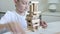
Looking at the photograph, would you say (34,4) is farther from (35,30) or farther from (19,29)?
(19,29)

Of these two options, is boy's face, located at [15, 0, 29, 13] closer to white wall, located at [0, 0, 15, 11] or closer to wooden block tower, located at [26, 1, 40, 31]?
wooden block tower, located at [26, 1, 40, 31]

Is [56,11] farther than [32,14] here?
Yes

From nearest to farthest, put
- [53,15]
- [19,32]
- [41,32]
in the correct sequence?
[19,32] < [41,32] < [53,15]

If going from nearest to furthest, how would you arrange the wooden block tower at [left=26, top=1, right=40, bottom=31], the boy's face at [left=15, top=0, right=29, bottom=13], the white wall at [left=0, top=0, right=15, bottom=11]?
the boy's face at [left=15, top=0, right=29, bottom=13]
the wooden block tower at [left=26, top=1, right=40, bottom=31]
the white wall at [left=0, top=0, right=15, bottom=11]

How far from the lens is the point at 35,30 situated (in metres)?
0.94

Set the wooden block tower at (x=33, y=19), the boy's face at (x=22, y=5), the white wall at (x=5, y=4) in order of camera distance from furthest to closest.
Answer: the white wall at (x=5, y=4)
the wooden block tower at (x=33, y=19)
the boy's face at (x=22, y=5)

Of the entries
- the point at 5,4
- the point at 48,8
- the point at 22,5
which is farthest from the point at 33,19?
the point at 48,8

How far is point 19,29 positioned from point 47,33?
50 cm

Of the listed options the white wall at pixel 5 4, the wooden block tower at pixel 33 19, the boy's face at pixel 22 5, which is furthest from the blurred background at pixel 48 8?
the boy's face at pixel 22 5

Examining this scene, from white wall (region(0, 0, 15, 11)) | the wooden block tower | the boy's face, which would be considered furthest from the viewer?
white wall (region(0, 0, 15, 11))

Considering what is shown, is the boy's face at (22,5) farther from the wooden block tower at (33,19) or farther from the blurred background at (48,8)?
the blurred background at (48,8)

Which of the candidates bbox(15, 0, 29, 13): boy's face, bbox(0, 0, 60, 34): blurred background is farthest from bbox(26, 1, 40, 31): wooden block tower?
bbox(0, 0, 60, 34): blurred background

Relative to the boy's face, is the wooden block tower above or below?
below

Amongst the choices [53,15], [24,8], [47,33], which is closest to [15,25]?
[24,8]
